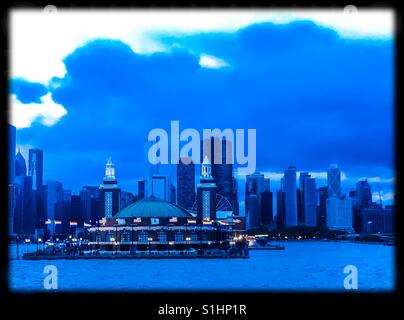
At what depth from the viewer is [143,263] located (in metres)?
35.9

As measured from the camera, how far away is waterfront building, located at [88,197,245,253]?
4228 centimetres

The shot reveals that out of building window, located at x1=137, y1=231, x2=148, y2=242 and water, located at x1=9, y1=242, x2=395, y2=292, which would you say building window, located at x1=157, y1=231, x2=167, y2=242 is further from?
water, located at x1=9, y1=242, x2=395, y2=292

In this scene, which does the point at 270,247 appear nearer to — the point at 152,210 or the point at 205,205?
the point at 205,205

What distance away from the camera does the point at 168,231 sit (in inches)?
1709

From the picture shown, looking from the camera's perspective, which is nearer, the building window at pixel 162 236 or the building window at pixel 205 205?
the building window at pixel 205 205

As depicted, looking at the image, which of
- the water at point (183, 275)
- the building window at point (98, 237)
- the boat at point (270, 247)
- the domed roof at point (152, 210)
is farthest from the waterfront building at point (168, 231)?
the boat at point (270, 247)

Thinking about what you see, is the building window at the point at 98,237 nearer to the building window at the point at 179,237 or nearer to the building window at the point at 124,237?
the building window at the point at 124,237

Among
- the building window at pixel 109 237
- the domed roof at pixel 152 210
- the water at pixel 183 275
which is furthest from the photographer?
the domed roof at pixel 152 210

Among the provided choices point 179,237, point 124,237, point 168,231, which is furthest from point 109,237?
point 179,237

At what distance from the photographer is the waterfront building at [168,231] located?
4228 cm

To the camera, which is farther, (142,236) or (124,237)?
(142,236)
